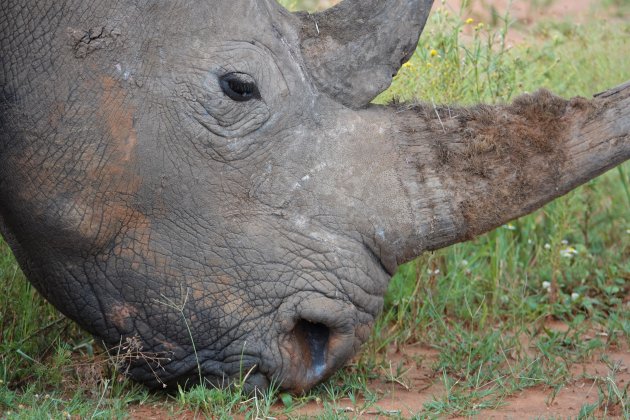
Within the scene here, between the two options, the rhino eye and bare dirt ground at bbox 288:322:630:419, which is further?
bare dirt ground at bbox 288:322:630:419

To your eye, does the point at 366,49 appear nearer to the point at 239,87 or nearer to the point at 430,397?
the point at 239,87

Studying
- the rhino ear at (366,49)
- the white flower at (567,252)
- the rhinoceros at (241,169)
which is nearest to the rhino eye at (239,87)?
the rhinoceros at (241,169)

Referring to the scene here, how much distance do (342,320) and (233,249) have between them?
1.59ft

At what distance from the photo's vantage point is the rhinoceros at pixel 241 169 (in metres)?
4.15

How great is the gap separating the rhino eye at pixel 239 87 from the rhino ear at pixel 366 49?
10.4 inches

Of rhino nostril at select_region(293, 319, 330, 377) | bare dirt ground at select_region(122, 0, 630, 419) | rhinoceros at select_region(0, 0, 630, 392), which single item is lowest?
bare dirt ground at select_region(122, 0, 630, 419)

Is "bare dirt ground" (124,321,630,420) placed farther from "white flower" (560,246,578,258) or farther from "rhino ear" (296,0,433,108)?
"rhino ear" (296,0,433,108)

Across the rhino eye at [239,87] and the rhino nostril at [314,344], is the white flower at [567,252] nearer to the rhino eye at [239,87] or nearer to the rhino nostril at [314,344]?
the rhino nostril at [314,344]

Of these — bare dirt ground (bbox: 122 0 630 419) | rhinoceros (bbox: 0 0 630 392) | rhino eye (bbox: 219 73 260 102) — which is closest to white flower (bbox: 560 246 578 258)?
bare dirt ground (bbox: 122 0 630 419)

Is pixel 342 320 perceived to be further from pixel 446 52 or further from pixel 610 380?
pixel 446 52

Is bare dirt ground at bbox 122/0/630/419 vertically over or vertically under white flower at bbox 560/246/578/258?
over

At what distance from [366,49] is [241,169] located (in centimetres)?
67

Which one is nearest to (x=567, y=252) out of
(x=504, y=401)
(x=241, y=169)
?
(x=504, y=401)

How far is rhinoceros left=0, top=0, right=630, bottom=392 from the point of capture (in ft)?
13.6
